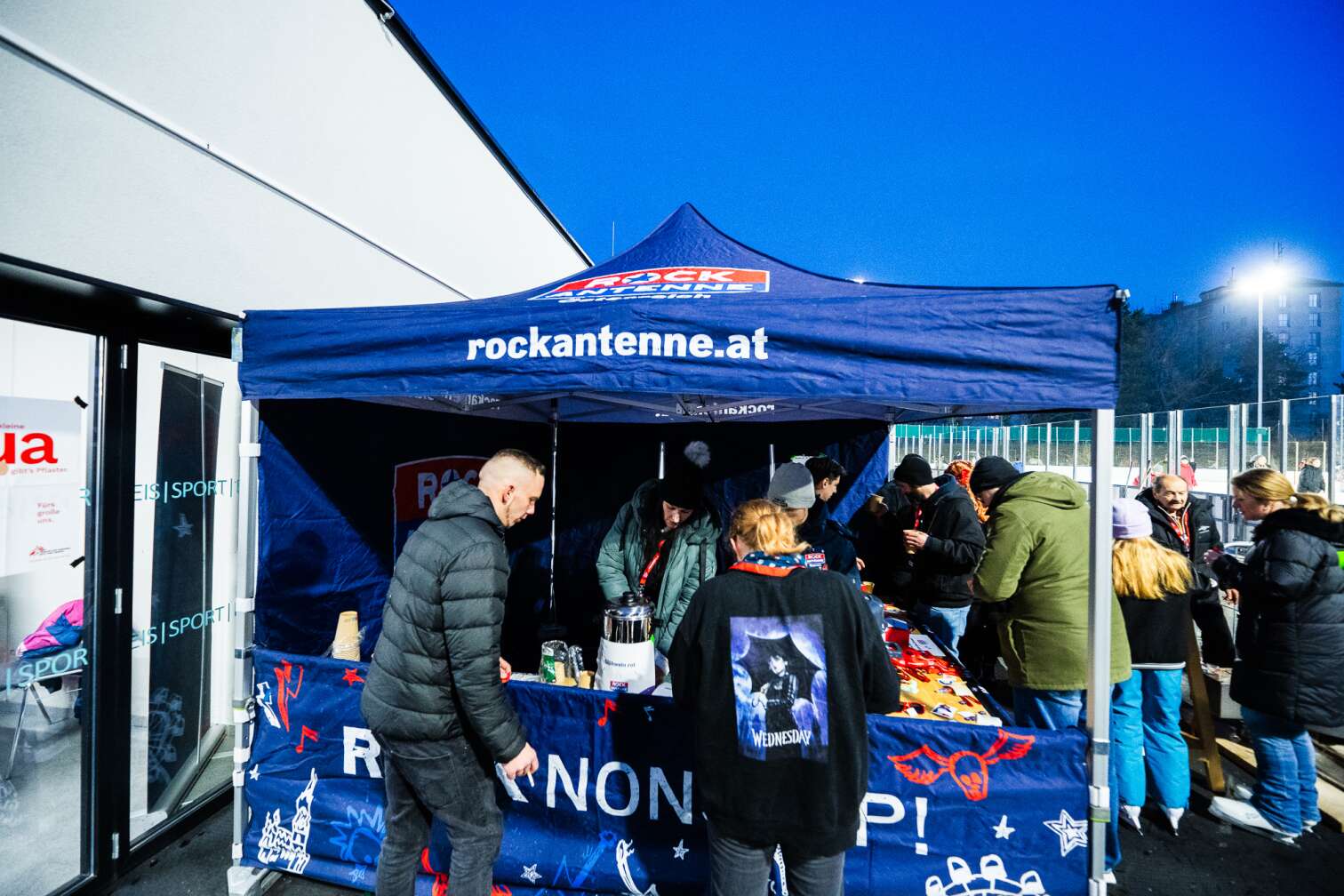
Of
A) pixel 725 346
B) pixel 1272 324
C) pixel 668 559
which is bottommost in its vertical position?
pixel 668 559

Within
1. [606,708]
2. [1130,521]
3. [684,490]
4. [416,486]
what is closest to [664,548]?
[684,490]

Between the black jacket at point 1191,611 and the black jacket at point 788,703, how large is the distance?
195 centimetres

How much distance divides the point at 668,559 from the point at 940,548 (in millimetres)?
1578

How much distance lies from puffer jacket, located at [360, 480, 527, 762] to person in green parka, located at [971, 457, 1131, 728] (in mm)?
1998

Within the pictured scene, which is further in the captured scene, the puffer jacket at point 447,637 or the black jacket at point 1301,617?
the black jacket at point 1301,617

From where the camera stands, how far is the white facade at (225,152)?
7.94 feet

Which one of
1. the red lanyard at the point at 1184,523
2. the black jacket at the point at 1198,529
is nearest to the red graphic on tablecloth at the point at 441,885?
the black jacket at the point at 1198,529

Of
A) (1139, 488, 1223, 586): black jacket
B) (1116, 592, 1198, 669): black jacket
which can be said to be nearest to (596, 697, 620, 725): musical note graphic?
(1116, 592, 1198, 669): black jacket

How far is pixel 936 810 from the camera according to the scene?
2.26 meters

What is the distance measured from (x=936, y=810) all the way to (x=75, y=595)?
11.2 ft

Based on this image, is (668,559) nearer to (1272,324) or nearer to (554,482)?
(554,482)

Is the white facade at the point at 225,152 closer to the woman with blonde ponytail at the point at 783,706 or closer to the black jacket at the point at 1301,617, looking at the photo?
the woman with blonde ponytail at the point at 783,706

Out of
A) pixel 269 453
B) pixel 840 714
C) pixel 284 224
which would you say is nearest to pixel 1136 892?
pixel 840 714

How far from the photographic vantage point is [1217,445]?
11062 mm
